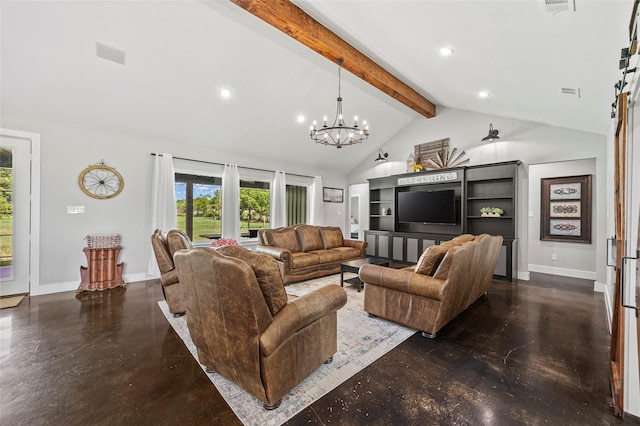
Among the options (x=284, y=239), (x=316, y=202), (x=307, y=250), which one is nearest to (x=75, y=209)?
(x=284, y=239)

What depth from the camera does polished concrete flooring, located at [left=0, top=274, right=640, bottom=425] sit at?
164 centimetres

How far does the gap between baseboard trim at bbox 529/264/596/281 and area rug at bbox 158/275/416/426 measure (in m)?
4.57

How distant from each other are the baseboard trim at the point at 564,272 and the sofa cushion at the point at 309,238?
183 inches

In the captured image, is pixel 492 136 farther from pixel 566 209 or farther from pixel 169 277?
pixel 169 277

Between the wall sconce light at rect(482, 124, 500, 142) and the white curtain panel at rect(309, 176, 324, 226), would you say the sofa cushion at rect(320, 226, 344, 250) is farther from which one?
the wall sconce light at rect(482, 124, 500, 142)

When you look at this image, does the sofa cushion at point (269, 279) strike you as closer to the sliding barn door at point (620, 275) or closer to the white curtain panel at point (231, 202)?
the sliding barn door at point (620, 275)

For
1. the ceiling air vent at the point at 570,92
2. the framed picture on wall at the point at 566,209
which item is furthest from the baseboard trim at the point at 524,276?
the ceiling air vent at the point at 570,92

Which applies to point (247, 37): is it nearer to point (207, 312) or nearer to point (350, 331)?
point (207, 312)

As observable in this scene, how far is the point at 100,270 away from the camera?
4234 mm

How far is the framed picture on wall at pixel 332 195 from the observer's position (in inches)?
310

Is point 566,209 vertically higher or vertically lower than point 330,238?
higher

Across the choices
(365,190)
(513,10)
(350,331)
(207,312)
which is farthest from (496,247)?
(365,190)

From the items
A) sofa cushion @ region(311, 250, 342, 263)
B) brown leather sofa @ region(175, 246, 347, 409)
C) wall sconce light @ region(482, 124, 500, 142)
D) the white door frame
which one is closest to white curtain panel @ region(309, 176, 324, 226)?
sofa cushion @ region(311, 250, 342, 263)

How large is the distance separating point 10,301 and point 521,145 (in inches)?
343
